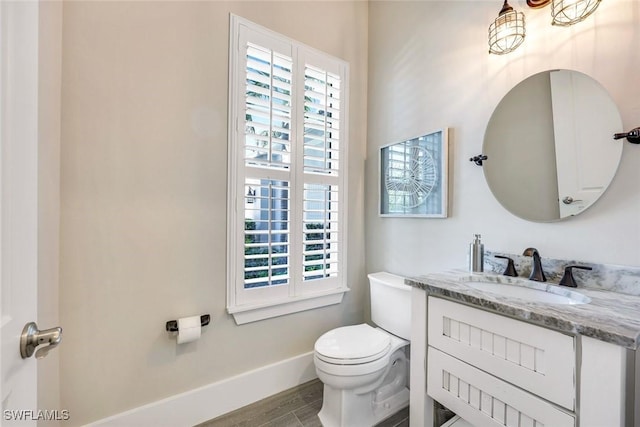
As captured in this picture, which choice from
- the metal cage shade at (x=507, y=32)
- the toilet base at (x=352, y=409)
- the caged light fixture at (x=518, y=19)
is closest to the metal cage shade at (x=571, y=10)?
the caged light fixture at (x=518, y=19)

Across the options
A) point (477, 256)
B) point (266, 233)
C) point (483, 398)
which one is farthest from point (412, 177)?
point (483, 398)

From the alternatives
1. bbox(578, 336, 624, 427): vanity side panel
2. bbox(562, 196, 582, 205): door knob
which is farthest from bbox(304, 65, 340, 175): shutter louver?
bbox(578, 336, 624, 427): vanity side panel

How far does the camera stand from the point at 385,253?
2.05 metres

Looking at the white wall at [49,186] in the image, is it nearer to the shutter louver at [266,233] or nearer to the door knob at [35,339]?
the door knob at [35,339]

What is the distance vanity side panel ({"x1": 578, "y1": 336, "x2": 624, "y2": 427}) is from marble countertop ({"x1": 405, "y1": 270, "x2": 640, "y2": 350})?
0.03 metres

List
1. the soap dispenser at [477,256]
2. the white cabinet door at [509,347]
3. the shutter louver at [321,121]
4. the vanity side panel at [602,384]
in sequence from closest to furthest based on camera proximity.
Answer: the vanity side panel at [602,384]
the white cabinet door at [509,347]
the soap dispenser at [477,256]
the shutter louver at [321,121]

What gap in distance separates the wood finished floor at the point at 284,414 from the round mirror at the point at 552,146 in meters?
1.41

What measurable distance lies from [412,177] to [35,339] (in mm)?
1822

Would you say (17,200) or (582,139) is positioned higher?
(582,139)

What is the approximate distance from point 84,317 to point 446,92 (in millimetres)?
2258

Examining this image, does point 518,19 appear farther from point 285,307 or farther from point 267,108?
point 285,307

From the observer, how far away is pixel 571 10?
1.13m

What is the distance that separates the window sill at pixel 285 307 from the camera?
1.64 metres

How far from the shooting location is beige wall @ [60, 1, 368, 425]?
125 cm
